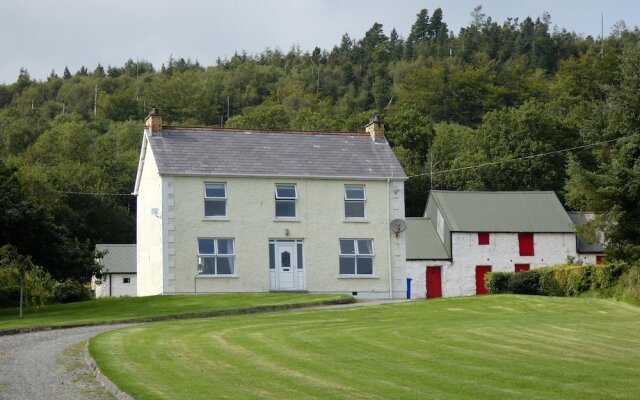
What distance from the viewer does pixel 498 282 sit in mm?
47844

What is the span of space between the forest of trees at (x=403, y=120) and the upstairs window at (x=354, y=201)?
9.21 meters

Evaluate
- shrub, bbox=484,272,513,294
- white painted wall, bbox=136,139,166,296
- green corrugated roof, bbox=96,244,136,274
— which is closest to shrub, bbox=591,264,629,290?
shrub, bbox=484,272,513,294

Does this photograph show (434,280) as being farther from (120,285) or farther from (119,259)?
(119,259)

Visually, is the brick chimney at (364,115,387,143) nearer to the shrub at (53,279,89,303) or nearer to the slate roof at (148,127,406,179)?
the slate roof at (148,127,406,179)

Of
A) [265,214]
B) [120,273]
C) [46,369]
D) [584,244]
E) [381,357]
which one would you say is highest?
[265,214]

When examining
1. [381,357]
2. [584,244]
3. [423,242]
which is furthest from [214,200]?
[584,244]

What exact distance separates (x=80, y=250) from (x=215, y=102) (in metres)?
115

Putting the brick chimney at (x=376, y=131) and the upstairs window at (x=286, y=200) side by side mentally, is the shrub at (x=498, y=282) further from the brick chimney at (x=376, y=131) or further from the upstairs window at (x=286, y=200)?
the upstairs window at (x=286, y=200)

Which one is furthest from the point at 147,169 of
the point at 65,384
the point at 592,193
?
the point at 65,384

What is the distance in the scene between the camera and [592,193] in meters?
40.1

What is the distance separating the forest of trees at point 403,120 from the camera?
40.5m

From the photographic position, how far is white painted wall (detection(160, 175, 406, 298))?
4325 centimetres

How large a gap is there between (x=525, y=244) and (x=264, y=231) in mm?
21576

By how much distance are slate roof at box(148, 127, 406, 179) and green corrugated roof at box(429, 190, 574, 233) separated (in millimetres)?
13963
